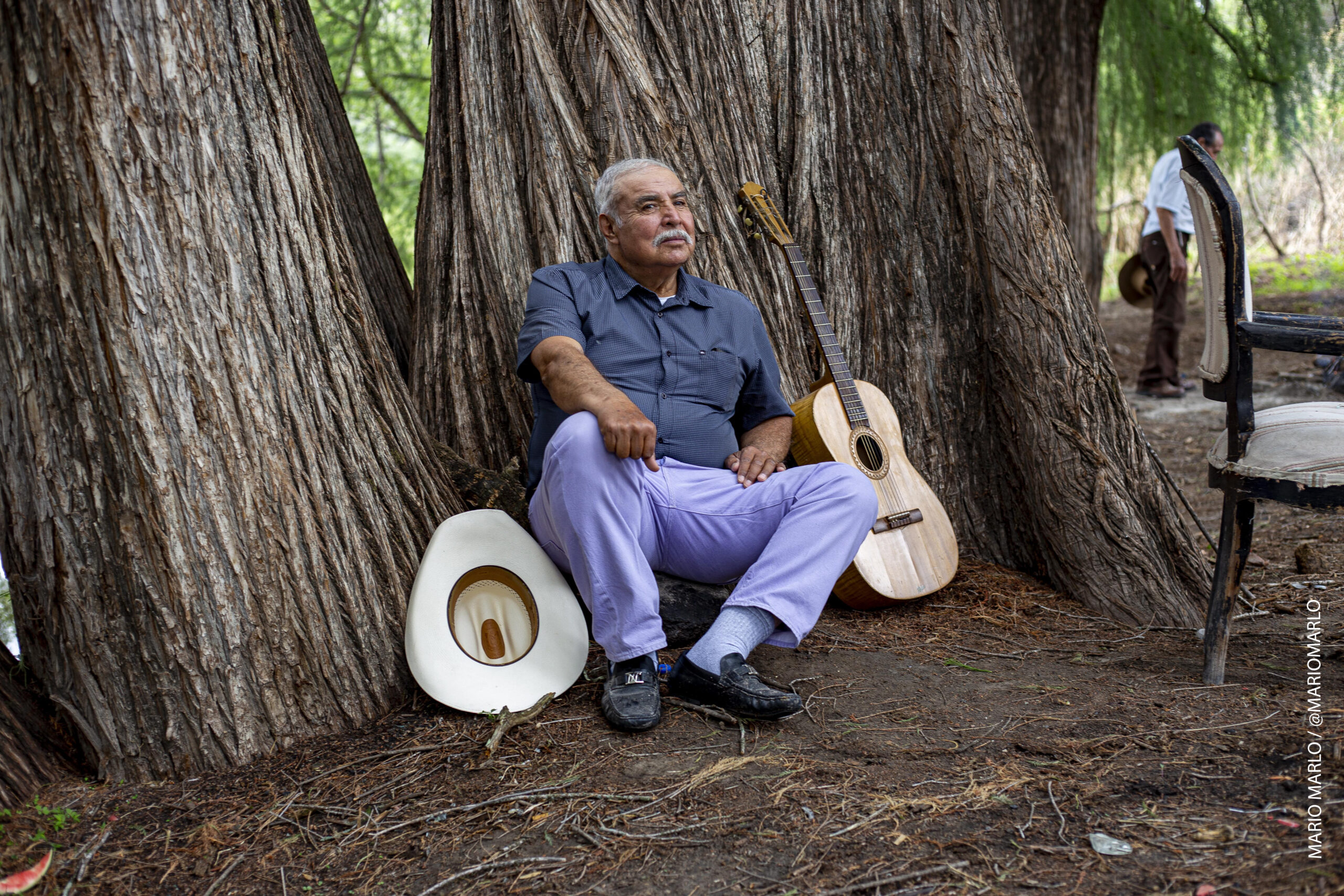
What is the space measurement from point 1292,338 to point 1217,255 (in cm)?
31

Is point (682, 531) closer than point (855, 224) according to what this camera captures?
Yes

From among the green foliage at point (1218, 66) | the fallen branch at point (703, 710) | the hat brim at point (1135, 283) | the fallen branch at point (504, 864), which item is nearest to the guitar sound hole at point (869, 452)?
the fallen branch at point (703, 710)

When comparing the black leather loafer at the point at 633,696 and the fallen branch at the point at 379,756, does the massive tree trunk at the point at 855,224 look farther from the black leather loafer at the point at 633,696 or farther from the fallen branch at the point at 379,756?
the fallen branch at the point at 379,756

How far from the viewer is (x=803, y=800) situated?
2.15 m

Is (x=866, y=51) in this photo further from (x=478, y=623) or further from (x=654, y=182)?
(x=478, y=623)

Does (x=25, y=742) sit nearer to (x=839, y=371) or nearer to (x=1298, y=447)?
(x=839, y=371)

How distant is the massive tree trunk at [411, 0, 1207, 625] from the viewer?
11.2 ft

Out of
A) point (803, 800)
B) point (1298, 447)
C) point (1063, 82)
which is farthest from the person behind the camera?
point (1063, 82)

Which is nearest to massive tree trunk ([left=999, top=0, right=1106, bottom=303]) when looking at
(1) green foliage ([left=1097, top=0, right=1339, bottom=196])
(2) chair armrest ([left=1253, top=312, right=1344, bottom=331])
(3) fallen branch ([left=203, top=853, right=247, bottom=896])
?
(1) green foliage ([left=1097, top=0, right=1339, bottom=196])

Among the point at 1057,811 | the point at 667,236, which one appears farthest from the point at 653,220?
the point at 1057,811

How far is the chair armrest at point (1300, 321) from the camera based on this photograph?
2.40 metres

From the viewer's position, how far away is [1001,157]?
3.64 m

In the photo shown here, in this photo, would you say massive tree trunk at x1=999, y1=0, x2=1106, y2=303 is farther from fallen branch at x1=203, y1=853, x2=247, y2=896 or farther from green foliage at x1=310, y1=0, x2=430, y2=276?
fallen branch at x1=203, y1=853, x2=247, y2=896

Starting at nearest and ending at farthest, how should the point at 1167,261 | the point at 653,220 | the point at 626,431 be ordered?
1. the point at 626,431
2. the point at 653,220
3. the point at 1167,261
